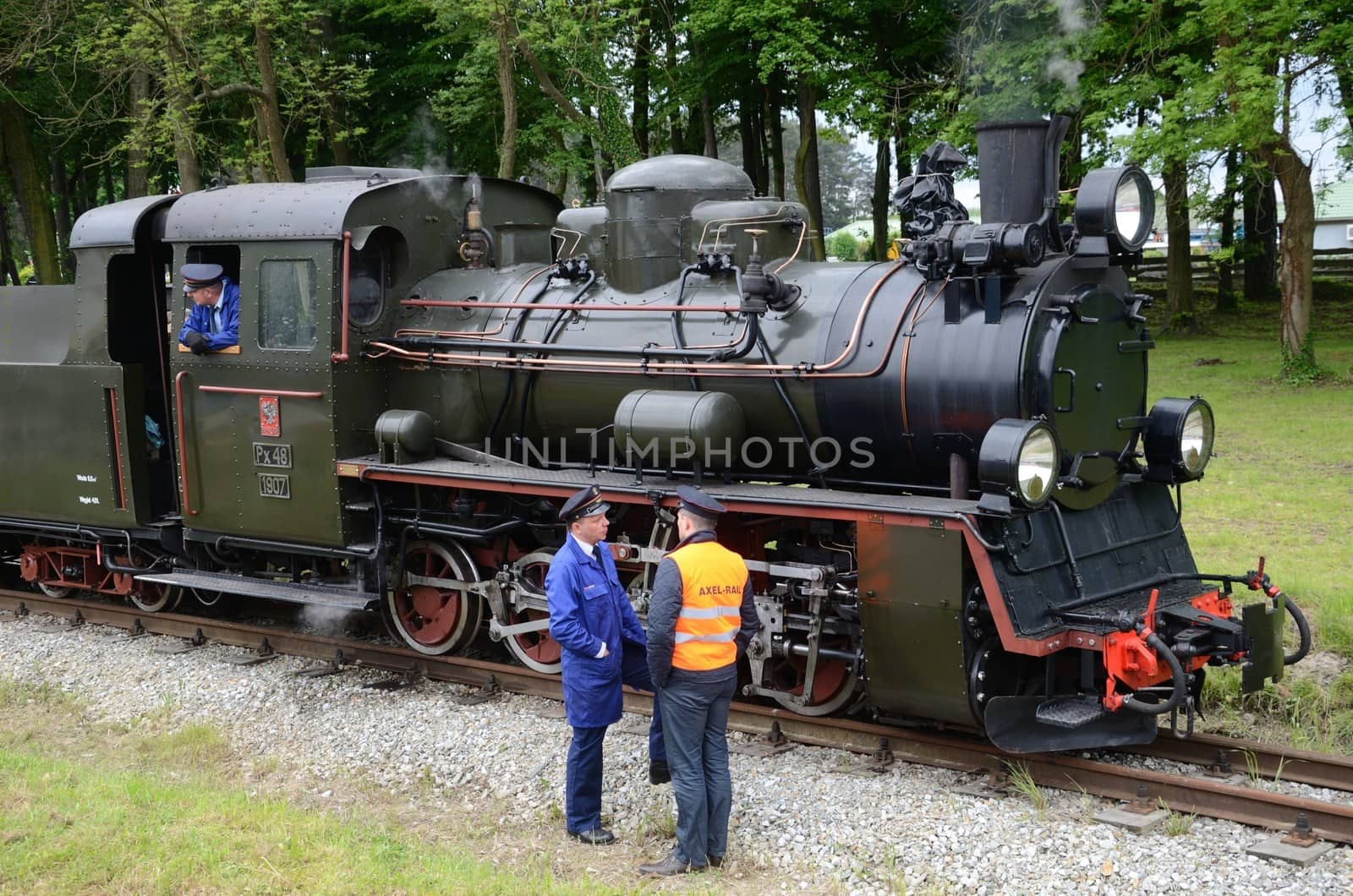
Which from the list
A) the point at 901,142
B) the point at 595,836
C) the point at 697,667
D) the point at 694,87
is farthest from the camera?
the point at 694,87

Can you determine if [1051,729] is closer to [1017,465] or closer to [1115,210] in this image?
[1017,465]

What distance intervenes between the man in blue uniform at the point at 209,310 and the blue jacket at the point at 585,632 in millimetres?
4017

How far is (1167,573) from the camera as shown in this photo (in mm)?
6980

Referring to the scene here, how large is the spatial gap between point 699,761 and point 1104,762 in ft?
7.58

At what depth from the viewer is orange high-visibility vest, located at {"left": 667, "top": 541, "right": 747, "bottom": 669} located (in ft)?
17.3

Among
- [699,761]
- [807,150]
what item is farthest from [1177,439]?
[807,150]

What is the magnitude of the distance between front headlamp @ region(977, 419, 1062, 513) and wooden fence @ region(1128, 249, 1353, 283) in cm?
2729

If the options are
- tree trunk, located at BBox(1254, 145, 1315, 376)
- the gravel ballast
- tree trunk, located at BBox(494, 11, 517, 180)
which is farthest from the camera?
tree trunk, located at BBox(1254, 145, 1315, 376)

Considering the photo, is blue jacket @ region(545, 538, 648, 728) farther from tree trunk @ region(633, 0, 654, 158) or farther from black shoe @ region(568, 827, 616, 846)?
tree trunk @ region(633, 0, 654, 158)

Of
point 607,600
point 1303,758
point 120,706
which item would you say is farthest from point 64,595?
point 1303,758

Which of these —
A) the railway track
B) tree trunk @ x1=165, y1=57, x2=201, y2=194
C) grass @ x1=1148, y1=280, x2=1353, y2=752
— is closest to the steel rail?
the railway track

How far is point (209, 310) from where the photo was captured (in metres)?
8.61

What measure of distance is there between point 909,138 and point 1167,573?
48.6 feet

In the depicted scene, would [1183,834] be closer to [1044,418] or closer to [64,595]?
[1044,418]
